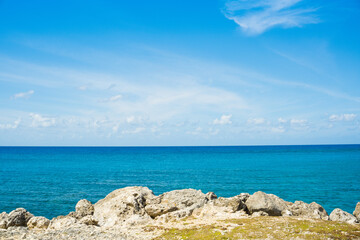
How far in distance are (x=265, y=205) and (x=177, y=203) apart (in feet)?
21.8

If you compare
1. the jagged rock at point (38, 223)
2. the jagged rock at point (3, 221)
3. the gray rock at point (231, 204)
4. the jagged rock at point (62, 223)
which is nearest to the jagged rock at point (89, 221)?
the jagged rock at point (62, 223)

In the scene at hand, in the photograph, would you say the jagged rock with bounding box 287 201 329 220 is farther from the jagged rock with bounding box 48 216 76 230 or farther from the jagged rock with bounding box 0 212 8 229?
the jagged rock with bounding box 0 212 8 229

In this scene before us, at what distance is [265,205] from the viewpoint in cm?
2056

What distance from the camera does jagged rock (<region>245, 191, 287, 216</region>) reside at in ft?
67.7

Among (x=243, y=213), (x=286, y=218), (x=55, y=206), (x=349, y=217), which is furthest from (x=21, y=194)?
(x=349, y=217)

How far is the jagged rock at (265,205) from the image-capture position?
2064 cm

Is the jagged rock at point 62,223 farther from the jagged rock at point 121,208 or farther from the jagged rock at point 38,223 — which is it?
the jagged rock at point 121,208

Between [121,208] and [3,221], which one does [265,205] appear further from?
[3,221]

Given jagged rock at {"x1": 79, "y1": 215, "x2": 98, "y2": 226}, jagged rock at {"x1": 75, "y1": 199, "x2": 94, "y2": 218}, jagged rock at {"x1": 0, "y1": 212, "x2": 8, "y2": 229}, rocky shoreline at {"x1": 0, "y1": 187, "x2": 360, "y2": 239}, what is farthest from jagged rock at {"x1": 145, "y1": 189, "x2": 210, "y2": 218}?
jagged rock at {"x1": 0, "y1": 212, "x2": 8, "y2": 229}

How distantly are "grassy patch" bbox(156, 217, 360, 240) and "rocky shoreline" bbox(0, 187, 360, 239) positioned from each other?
0.05 meters

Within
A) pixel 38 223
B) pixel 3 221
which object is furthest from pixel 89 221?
pixel 3 221

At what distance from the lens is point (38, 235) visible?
56.1 ft

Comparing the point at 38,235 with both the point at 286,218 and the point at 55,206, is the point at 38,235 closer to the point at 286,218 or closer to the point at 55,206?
the point at 286,218

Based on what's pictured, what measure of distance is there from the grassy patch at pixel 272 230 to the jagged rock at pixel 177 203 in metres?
3.70
